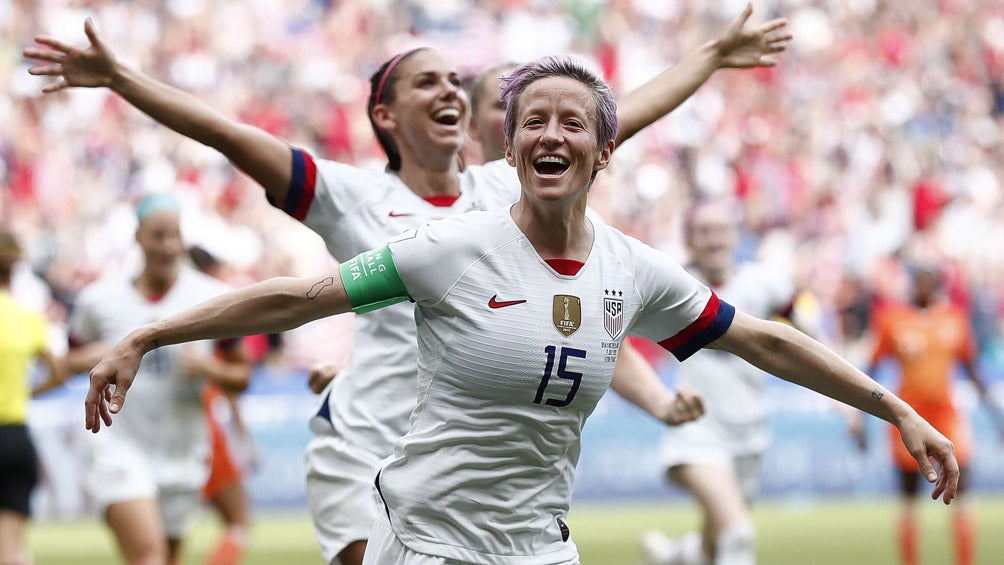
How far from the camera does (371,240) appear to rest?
6.13 m

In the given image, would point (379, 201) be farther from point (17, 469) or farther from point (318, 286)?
point (17, 469)

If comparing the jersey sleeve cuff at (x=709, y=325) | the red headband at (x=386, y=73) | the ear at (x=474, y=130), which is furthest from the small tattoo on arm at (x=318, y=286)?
the ear at (x=474, y=130)

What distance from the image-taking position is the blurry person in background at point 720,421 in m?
10.2

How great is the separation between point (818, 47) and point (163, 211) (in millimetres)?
19673

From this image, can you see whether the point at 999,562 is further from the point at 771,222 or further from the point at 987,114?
the point at 987,114

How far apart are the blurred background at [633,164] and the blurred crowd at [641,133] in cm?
4

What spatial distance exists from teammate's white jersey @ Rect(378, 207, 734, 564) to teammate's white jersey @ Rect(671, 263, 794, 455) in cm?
583

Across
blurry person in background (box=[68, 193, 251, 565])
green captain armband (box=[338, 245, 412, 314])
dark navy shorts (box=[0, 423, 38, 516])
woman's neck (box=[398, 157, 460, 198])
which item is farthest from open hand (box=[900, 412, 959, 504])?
dark navy shorts (box=[0, 423, 38, 516])

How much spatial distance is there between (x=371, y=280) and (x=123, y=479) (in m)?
4.76

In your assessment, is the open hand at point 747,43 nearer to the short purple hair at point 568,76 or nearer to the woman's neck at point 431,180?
the woman's neck at point 431,180

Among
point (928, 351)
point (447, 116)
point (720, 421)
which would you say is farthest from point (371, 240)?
point (928, 351)

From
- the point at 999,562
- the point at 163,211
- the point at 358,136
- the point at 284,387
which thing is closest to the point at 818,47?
the point at 358,136

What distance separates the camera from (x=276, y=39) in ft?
87.3

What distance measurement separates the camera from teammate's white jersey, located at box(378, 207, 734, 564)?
4613mm
